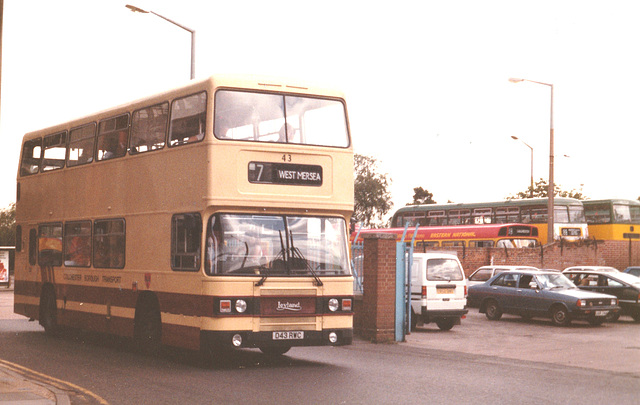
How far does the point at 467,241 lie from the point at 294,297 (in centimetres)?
3373

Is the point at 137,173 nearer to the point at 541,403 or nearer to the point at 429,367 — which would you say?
the point at 429,367

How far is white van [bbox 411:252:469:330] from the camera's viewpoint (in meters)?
22.2

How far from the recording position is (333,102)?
1413cm

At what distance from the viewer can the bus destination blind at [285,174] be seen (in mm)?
13312

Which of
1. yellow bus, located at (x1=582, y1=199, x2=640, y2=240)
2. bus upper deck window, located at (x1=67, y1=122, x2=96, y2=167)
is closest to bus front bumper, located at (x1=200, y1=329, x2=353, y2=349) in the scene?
bus upper deck window, located at (x1=67, y1=122, x2=96, y2=167)

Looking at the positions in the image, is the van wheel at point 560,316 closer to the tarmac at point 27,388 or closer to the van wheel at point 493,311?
the van wheel at point 493,311

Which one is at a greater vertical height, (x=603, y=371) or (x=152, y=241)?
(x=152, y=241)

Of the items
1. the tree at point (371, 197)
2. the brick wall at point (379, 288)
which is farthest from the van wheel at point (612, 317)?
the tree at point (371, 197)

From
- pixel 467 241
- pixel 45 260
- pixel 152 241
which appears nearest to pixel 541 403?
pixel 152 241

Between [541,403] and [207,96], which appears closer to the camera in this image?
[541,403]

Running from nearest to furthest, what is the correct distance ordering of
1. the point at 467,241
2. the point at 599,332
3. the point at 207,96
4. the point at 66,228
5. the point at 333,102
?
the point at 207,96 → the point at 333,102 → the point at 66,228 → the point at 599,332 → the point at 467,241

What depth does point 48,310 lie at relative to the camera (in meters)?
19.3

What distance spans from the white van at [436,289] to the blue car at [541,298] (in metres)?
3.49

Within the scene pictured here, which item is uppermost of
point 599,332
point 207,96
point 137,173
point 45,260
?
point 207,96
